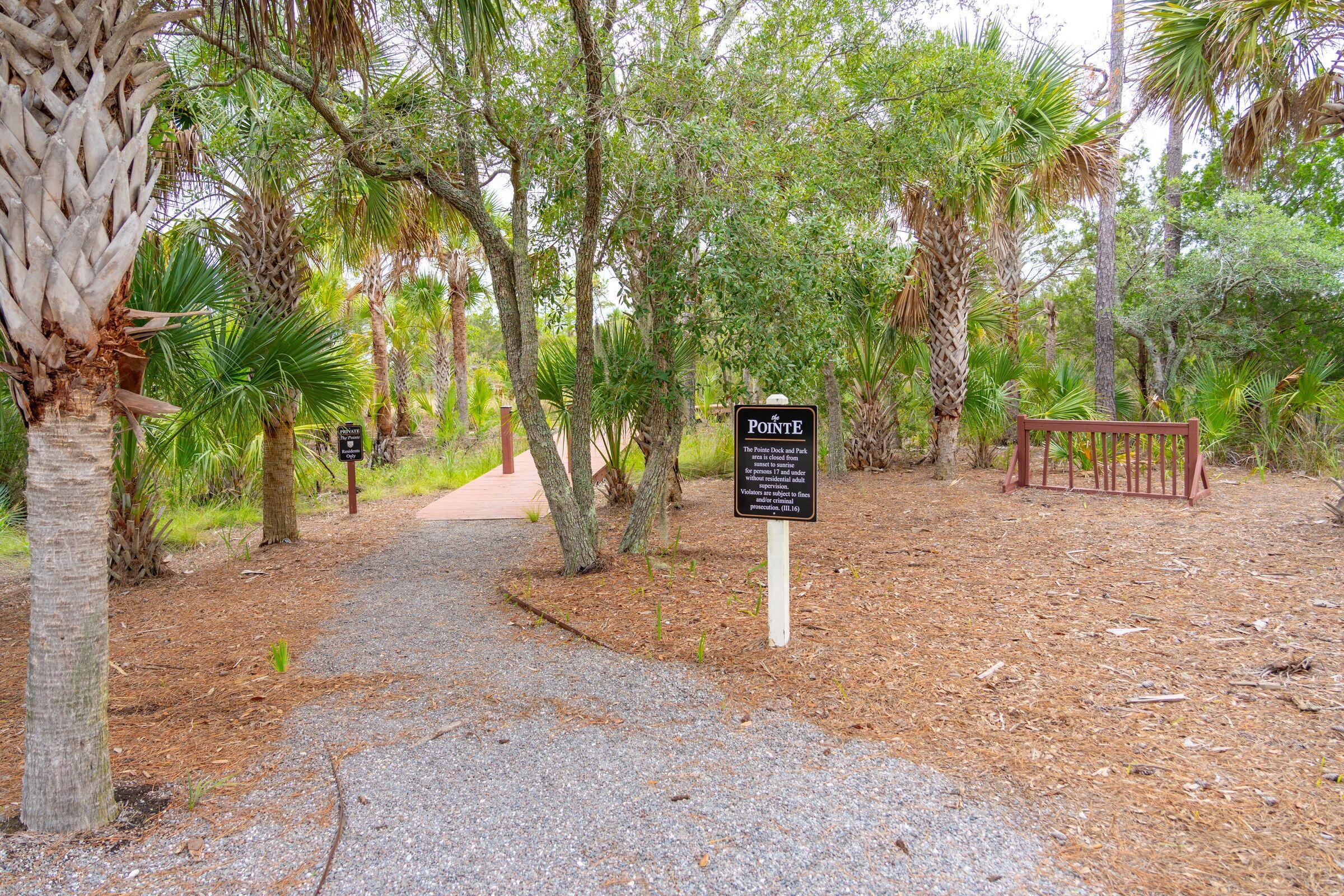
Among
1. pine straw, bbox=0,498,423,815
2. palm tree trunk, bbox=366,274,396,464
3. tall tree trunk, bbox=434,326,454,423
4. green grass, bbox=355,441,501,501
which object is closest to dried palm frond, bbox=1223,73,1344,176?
pine straw, bbox=0,498,423,815

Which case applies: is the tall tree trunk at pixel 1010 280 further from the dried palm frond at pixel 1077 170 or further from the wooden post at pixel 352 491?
the wooden post at pixel 352 491

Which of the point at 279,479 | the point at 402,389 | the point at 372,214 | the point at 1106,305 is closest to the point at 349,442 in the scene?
the point at 279,479

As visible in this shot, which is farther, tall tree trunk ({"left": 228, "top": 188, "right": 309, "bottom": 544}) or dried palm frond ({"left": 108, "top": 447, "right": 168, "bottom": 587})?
tall tree trunk ({"left": 228, "top": 188, "right": 309, "bottom": 544})

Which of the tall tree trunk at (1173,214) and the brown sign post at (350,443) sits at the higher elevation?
the tall tree trunk at (1173,214)

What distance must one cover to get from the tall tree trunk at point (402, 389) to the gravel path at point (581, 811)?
17.2 metres

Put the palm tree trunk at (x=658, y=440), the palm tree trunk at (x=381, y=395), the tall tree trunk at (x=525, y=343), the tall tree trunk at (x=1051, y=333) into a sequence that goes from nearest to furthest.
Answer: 1. the tall tree trunk at (x=525, y=343)
2. the palm tree trunk at (x=658, y=440)
3. the tall tree trunk at (x=1051, y=333)
4. the palm tree trunk at (x=381, y=395)

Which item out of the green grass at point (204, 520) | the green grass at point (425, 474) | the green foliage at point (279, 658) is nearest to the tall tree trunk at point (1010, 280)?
the green grass at point (425, 474)

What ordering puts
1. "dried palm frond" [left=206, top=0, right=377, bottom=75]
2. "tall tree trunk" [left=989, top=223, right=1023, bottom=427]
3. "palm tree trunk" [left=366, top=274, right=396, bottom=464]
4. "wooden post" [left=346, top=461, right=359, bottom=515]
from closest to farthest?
"dried palm frond" [left=206, top=0, right=377, bottom=75] < "wooden post" [left=346, top=461, right=359, bottom=515] < "tall tree trunk" [left=989, top=223, right=1023, bottom=427] < "palm tree trunk" [left=366, top=274, right=396, bottom=464]

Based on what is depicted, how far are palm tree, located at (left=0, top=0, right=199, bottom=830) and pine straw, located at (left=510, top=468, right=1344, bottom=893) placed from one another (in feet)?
8.52

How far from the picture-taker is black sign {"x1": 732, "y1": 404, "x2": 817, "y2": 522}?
4418 mm

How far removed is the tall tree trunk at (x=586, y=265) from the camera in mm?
5340

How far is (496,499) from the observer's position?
36.6 ft

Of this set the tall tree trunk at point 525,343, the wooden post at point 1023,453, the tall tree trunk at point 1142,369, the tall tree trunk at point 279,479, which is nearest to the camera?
the tall tree trunk at point 525,343

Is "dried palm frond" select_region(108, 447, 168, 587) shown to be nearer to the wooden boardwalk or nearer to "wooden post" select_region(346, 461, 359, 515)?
the wooden boardwalk
